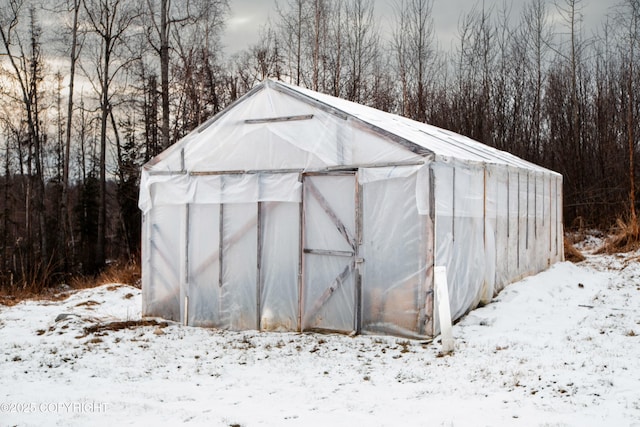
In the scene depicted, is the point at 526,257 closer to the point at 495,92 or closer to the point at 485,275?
the point at 485,275

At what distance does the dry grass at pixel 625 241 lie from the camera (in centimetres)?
1558

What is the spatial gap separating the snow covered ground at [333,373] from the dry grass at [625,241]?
679 centimetres

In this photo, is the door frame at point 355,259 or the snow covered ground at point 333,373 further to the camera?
the door frame at point 355,259

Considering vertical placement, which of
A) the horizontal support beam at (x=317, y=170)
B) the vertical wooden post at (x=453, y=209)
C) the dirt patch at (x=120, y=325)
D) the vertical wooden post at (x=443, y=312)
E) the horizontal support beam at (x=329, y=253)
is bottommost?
the dirt patch at (x=120, y=325)

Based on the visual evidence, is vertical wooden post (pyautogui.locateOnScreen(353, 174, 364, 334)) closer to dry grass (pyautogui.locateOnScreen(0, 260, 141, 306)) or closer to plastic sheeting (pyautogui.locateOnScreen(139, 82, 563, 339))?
plastic sheeting (pyautogui.locateOnScreen(139, 82, 563, 339))

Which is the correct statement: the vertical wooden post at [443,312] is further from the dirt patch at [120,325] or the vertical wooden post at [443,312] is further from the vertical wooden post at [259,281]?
the dirt patch at [120,325]

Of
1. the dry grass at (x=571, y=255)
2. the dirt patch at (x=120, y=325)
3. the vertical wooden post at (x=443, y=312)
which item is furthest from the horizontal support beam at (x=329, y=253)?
the dry grass at (x=571, y=255)

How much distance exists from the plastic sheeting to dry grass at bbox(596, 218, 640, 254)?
750 cm

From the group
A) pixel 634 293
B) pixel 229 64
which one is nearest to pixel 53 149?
pixel 229 64

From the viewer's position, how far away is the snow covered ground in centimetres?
477

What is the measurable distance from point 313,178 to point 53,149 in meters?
27.6

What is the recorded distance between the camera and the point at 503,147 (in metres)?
22.5
